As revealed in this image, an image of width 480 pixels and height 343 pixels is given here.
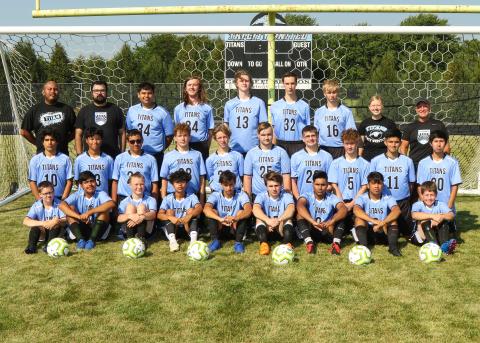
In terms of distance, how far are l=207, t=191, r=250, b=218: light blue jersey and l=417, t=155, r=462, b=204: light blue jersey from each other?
1.91 metres

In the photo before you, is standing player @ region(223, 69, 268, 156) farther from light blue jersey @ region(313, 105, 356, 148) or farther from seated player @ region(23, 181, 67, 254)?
seated player @ region(23, 181, 67, 254)

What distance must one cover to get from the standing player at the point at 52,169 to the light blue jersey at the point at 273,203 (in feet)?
6.99

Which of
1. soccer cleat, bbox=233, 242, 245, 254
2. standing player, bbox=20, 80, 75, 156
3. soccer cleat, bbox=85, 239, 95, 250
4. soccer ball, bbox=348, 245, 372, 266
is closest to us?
soccer ball, bbox=348, 245, 372, 266

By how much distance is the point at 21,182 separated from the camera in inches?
331

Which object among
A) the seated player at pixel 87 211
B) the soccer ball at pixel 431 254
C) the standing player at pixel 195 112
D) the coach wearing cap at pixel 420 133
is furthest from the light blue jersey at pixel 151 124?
the soccer ball at pixel 431 254

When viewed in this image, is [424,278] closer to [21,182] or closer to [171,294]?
[171,294]

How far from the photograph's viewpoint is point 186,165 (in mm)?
5695

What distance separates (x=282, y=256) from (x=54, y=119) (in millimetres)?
3257

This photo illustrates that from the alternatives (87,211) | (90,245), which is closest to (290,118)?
(87,211)

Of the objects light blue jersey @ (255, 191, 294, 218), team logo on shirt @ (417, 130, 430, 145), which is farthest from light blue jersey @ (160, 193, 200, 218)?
team logo on shirt @ (417, 130, 430, 145)

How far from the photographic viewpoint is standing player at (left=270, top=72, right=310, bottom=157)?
5.86 metres

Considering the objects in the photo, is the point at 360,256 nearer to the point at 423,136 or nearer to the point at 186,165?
the point at 423,136

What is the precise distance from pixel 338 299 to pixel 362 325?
19.0 inches

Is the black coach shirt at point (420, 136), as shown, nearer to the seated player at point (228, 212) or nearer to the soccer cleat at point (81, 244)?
the seated player at point (228, 212)
